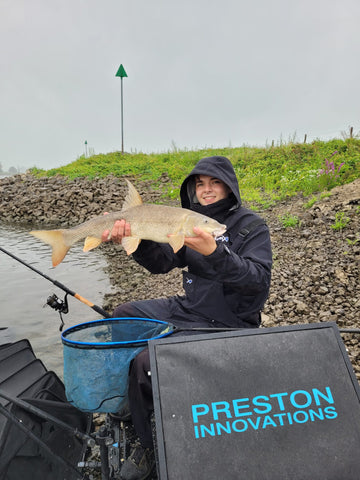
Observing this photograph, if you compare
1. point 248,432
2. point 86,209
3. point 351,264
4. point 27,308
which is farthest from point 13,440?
point 86,209

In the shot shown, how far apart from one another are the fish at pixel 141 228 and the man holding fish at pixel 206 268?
2 centimetres

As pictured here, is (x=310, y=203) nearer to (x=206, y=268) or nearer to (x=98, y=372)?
(x=206, y=268)

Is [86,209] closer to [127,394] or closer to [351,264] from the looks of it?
[351,264]

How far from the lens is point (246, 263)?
2.61 meters

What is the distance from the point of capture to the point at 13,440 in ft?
6.95

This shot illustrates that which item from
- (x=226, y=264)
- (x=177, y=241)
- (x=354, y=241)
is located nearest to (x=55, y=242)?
(x=177, y=241)

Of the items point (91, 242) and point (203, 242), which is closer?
point (203, 242)

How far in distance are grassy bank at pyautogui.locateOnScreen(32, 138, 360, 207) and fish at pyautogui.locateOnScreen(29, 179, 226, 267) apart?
8356 millimetres

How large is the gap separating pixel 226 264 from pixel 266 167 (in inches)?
538

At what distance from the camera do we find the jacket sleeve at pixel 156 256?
344 cm

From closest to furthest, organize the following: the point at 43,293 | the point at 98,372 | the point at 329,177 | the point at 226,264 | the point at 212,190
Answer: the point at 98,372
the point at 226,264
the point at 212,190
the point at 43,293
the point at 329,177

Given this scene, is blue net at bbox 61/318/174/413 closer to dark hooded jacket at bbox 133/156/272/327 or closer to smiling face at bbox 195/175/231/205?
dark hooded jacket at bbox 133/156/272/327

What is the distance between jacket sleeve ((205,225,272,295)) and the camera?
252 centimetres

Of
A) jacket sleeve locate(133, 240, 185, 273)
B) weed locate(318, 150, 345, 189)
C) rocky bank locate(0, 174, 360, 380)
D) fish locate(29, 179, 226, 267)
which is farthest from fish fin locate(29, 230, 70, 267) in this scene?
weed locate(318, 150, 345, 189)
